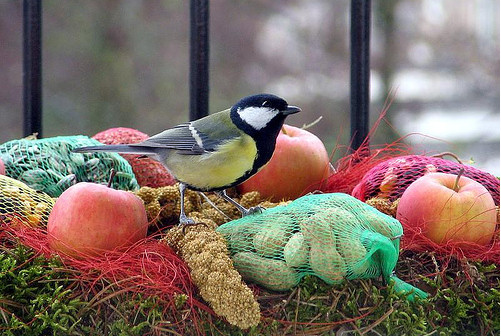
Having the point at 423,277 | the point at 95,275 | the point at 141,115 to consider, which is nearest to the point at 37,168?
the point at 95,275

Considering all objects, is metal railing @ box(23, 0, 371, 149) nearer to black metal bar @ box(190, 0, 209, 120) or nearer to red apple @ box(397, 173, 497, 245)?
black metal bar @ box(190, 0, 209, 120)

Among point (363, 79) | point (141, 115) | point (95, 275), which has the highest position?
point (363, 79)

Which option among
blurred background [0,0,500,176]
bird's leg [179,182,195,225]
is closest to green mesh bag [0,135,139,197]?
bird's leg [179,182,195,225]

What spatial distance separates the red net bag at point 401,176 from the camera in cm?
164

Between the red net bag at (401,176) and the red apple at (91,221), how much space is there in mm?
567

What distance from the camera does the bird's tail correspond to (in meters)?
1.48

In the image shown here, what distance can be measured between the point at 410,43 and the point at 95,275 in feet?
12.2

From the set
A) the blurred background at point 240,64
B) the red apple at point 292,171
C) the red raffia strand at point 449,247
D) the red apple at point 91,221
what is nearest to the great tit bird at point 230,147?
the red apple at point 91,221

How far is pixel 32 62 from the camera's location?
1.78 m

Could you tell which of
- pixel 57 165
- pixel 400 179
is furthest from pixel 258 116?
pixel 57 165

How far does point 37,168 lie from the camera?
5.36 feet

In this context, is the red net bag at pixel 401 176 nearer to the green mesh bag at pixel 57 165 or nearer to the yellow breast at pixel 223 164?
the yellow breast at pixel 223 164

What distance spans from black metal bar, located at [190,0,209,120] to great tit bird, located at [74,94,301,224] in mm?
255

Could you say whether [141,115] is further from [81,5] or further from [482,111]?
[482,111]
